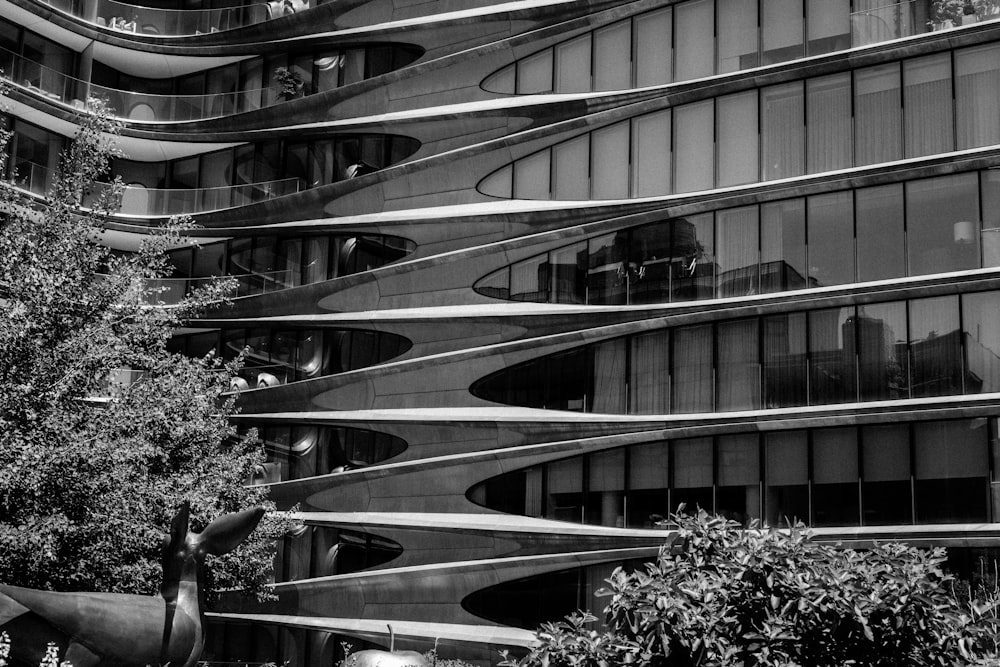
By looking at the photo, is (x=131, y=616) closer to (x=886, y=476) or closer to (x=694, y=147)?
(x=886, y=476)

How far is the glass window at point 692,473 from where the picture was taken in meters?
35.3

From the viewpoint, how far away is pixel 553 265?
130ft

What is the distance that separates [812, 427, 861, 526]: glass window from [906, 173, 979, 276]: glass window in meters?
4.88

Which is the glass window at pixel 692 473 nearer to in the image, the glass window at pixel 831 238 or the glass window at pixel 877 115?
the glass window at pixel 831 238

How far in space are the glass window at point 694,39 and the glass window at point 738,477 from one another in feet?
37.2

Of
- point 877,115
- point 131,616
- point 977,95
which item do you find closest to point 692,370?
point 877,115

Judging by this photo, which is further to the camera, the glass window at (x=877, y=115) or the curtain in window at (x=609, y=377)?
the curtain in window at (x=609, y=377)

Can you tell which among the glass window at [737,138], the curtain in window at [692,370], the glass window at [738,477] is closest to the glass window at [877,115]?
the glass window at [737,138]

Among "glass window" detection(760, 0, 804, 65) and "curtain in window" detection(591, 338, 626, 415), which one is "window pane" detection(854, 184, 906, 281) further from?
"curtain in window" detection(591, 338, 626, 415)

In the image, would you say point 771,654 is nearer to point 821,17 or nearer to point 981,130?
point 981,130

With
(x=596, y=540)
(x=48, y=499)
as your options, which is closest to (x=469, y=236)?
(x=596, y=540)

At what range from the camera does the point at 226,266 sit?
46.7m

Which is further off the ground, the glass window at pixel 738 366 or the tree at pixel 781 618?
the glass window at pixel 738 366

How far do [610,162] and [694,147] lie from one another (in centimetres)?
287
